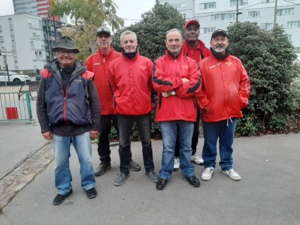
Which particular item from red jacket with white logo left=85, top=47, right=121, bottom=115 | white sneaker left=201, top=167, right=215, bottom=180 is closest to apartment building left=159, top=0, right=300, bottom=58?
red jacket with white logo left=85, top=47, right=121, bottom=115

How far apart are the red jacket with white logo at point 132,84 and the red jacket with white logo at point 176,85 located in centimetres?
19

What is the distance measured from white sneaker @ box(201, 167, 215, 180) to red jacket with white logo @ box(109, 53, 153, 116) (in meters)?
1.31

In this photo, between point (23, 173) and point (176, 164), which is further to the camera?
point (23, 173)

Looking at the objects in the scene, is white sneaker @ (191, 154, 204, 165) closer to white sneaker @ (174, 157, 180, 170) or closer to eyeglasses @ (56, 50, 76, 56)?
white sneaker @ (174, 157, 180, 170)

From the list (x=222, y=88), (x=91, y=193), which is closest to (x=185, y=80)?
(x=222, y=88)

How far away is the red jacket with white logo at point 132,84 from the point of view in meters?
3.43

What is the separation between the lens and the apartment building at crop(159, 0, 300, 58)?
135 ft

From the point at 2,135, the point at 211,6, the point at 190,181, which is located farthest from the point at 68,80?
the point at 211,6

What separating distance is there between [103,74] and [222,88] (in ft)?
5.78

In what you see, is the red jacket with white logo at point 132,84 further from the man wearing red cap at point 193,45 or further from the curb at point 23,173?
the curb at point 23,173

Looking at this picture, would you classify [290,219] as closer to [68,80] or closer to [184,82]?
A: [184,82]

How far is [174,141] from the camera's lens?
3557 mm

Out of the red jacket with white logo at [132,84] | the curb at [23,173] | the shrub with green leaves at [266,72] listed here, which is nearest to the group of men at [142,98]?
the red jacket with white logo at [132,84]

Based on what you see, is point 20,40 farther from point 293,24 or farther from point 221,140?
point 221,140
